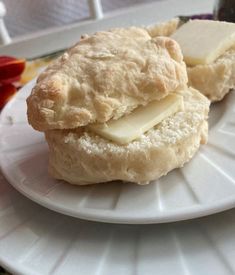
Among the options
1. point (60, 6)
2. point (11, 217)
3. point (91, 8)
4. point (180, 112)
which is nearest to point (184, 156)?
point (180, 112)

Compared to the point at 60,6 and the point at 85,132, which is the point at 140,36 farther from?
the point at 60,6

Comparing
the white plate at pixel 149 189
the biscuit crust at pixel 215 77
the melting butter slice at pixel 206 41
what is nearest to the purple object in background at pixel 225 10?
the melting butter slice at pixel 206 41

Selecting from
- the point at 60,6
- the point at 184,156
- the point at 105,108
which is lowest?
the point at 60,6

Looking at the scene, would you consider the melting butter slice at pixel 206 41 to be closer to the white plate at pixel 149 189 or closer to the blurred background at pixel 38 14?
the white plate at pixel 149 189

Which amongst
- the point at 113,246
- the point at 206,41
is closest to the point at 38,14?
the point at 206,41

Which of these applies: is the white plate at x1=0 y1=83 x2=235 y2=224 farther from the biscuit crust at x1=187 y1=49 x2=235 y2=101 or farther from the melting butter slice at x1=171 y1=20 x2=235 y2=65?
the melting butter slice at x1=171 y1=20 x2=235 y2=65

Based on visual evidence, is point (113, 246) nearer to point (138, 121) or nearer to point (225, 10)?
point (138, 121)
